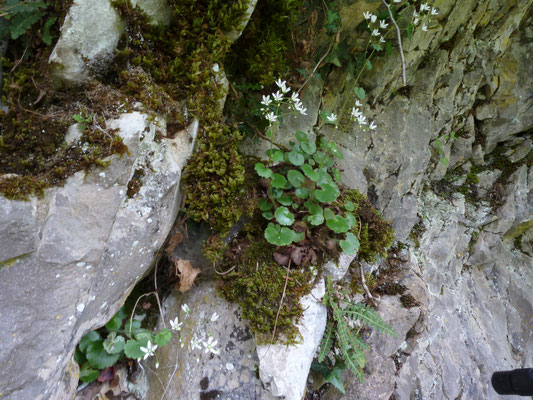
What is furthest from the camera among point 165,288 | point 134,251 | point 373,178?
point 373,178

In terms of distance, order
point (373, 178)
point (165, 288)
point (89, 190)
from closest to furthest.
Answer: point (89, 190)
point (165, 288)
point (373, 178)

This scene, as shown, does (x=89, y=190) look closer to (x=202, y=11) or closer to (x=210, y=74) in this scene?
(x=210, y=74)

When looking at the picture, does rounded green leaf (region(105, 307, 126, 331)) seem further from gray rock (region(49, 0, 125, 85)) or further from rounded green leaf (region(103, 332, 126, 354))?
gray rock (region(49, 0, 125, 85))

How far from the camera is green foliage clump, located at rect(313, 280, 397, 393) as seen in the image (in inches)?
99.5

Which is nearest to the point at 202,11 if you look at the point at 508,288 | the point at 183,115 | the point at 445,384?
the point at 183,115

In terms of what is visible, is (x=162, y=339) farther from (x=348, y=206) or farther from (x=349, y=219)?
(x=348, y=206)

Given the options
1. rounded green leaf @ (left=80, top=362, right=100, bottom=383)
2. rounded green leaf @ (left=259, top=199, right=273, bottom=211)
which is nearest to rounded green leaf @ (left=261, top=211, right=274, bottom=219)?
rounded green leaf @ (left=259, top=199, right=273, bottom=211)

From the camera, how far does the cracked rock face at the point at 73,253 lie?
1651 mm

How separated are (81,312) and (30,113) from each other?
1292 millimetres

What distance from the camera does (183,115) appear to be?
222cm

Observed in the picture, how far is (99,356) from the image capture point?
7.10ft

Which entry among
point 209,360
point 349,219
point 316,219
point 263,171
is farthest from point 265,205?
point 209,360

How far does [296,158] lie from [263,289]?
3.57ft

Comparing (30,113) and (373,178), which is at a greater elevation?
(373,178)
